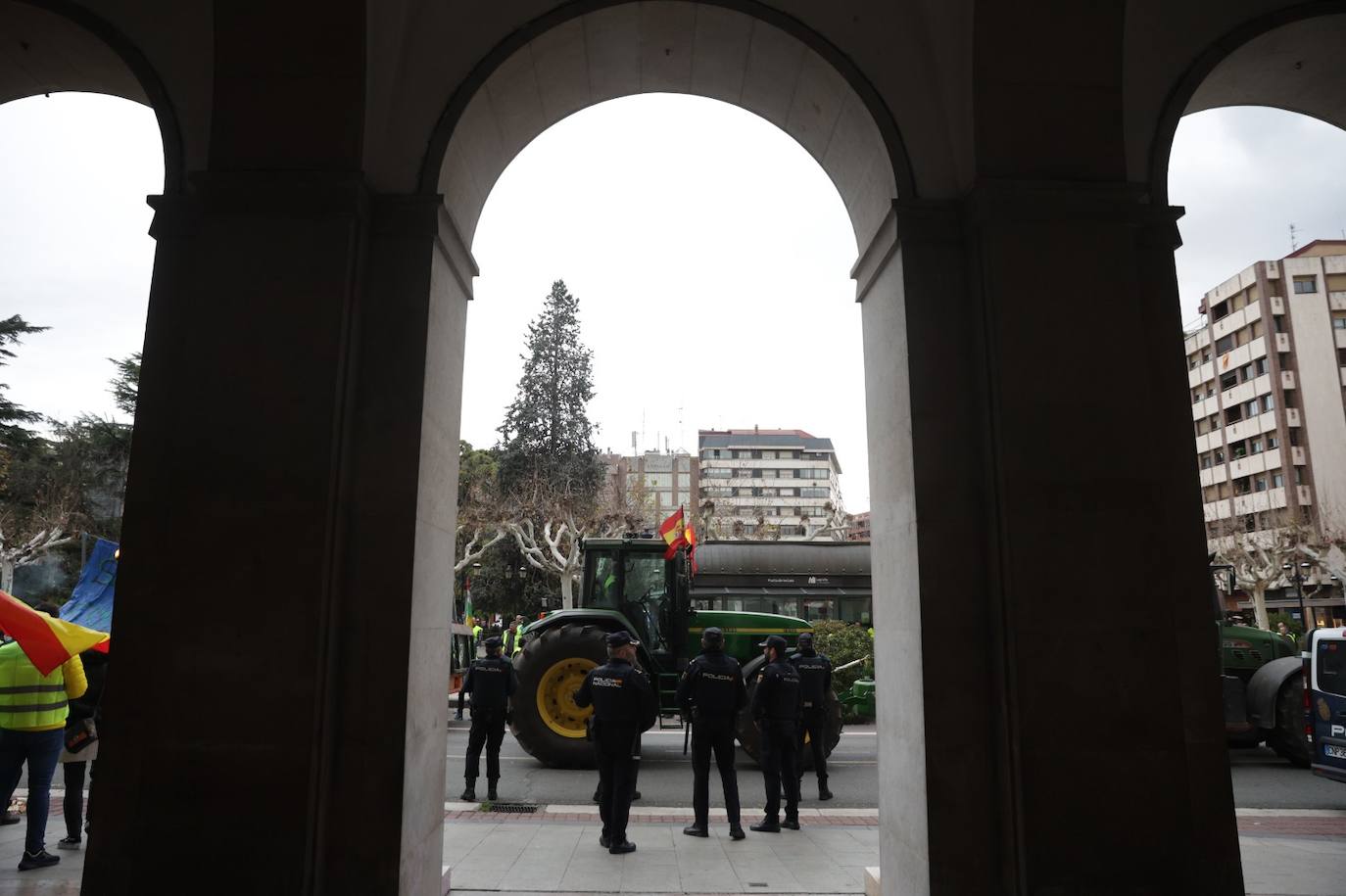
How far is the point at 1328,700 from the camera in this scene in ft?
29.3

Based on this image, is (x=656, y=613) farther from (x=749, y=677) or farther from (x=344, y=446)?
(x=344, y=446)

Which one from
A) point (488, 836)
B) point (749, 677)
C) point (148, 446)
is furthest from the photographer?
point (749, 677)

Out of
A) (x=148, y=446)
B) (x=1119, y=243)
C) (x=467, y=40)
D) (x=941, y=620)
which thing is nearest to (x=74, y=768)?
(x=148, y=446)

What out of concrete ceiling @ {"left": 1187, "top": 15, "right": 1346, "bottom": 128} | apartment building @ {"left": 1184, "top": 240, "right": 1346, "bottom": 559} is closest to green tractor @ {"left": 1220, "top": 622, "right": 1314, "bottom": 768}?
concrete ceiling @ {"left": 1187, "top": 15, "right": 1346, "bottom": 128}

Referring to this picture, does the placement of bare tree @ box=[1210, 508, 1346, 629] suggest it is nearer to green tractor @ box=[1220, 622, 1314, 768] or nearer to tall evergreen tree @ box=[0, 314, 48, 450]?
green tractor @ box=[1220, 622, 1314, 768]

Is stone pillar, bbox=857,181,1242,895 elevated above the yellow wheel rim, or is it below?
above

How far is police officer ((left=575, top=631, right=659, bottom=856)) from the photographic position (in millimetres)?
6598

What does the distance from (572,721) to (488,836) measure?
3753 mm

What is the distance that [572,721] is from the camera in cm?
1070

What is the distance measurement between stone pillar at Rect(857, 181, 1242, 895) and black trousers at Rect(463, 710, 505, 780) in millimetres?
4934

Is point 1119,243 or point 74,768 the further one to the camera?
point 74,768

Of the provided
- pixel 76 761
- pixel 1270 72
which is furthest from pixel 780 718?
pixel 1270 72

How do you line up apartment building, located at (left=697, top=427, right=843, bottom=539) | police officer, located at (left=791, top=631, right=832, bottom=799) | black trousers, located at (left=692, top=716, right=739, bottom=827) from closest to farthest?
black trousers, located at (left=692, top=716, right=739, bottom=827) → police officer, located at (left=791, top=631, right=832, bottom=799) → apartment building, located at (left=697, top=427, right=843, bottom=539)

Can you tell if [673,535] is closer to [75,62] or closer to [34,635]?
[34,635]
